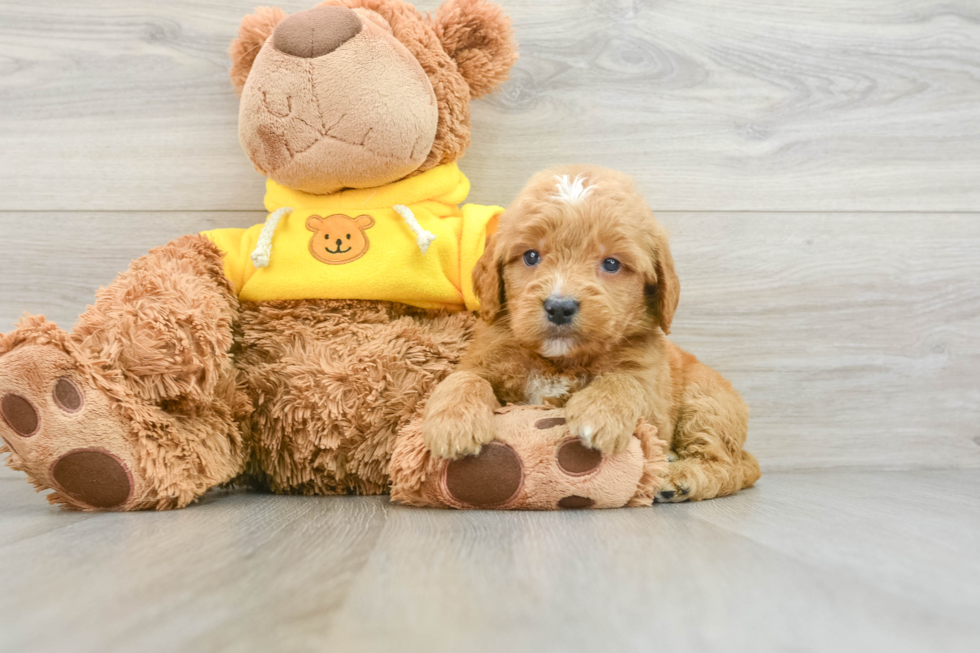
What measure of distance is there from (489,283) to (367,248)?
32 cm

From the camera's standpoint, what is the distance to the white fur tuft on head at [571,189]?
4.60 ft

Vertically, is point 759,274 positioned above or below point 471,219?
below

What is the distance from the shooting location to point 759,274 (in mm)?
2049

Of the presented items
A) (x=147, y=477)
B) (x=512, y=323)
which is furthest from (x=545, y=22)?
(x=147, y=477)

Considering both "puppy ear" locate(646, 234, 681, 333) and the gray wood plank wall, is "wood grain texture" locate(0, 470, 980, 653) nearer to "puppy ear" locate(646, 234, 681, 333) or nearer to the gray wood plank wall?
"puppy ear" locate(646, 234, 681, 333)

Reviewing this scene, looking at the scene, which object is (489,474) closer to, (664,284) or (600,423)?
(600,423)

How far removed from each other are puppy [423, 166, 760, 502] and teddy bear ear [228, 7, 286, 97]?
0.77 metres

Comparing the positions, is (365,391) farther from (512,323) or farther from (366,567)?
(366,567)

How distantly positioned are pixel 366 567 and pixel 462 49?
1285mm

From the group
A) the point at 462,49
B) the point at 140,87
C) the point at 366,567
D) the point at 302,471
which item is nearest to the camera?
the point at 366,567

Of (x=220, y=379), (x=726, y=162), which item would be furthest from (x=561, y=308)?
(x=726, y=162)

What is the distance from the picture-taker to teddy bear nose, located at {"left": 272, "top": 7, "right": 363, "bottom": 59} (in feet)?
4.96

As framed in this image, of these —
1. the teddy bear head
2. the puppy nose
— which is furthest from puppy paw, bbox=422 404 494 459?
the teddy bear head

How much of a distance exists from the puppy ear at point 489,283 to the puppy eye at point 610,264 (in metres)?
0.22
